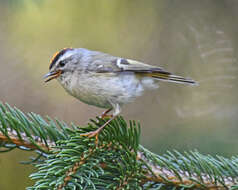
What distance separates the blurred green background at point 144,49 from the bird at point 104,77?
28.5 inches

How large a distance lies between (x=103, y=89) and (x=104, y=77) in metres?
0.10

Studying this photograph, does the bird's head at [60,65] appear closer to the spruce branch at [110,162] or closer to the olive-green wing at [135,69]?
the olive-green wing at [135,69]

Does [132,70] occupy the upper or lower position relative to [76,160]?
upper

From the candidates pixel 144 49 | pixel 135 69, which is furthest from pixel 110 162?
pixel 144 49

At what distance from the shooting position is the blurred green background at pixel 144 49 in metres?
2.84

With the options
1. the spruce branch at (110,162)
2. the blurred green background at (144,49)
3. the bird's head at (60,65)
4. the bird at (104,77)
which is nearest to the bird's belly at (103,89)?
the bird at (104,77)

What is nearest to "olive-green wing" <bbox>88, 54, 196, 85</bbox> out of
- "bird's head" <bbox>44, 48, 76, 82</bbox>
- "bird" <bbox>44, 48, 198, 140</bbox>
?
"bird" <bbox>44, 48, 198, 140</bbox>

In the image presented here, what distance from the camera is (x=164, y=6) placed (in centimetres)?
327

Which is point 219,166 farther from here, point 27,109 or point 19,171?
point 27,109

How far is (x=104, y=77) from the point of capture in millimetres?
1879

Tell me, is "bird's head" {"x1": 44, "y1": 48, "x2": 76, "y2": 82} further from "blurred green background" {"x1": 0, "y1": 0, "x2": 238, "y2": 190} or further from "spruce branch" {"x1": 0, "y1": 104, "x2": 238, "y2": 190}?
"blurred green background" {"x1": 0, "y1": 0, "x2": 238, "y2": 190}

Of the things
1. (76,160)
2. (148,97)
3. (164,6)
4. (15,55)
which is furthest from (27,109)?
(76,160)

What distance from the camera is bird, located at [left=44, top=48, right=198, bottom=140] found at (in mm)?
1810

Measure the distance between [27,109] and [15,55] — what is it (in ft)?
1.99
